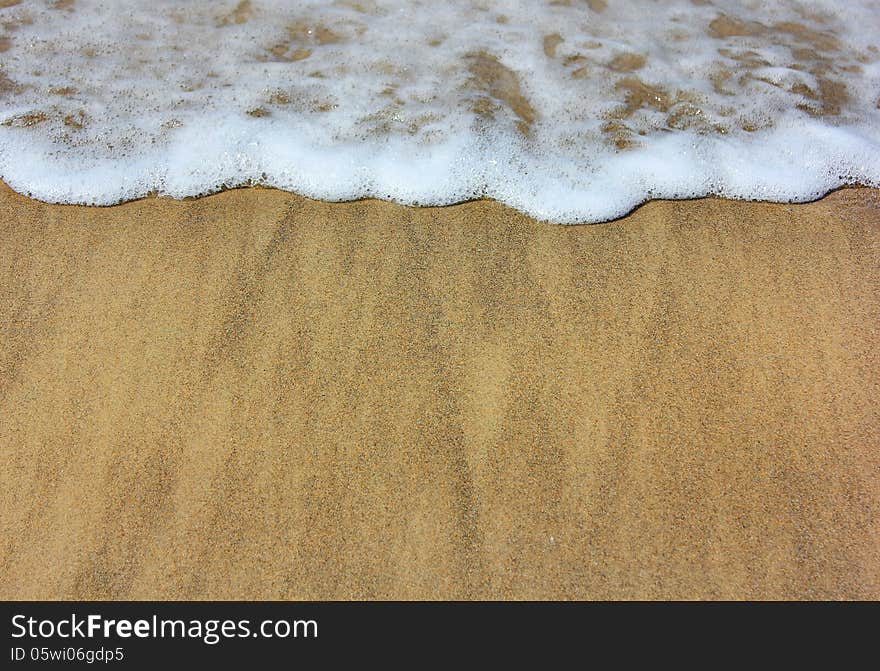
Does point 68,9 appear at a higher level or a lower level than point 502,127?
higher

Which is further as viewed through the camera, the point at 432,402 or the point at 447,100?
the point at 447,100

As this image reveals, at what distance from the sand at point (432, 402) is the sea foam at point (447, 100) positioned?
0.16m

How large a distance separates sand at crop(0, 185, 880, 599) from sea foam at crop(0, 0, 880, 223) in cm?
16

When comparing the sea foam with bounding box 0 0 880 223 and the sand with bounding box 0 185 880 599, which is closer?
the sand with bounding box 0 185 880 599

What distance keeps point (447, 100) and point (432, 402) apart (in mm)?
1457

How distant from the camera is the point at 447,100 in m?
2.47

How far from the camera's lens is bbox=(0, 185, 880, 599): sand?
1.36 m

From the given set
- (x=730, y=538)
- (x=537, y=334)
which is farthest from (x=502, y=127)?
(x=730, y=538)

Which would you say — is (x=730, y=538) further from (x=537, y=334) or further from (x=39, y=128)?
(x=39, y=128)

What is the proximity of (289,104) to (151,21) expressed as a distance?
107cm

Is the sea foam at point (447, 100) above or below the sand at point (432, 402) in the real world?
above

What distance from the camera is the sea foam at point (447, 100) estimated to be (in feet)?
7.02

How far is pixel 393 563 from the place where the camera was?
4.41 ft

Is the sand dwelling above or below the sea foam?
below
